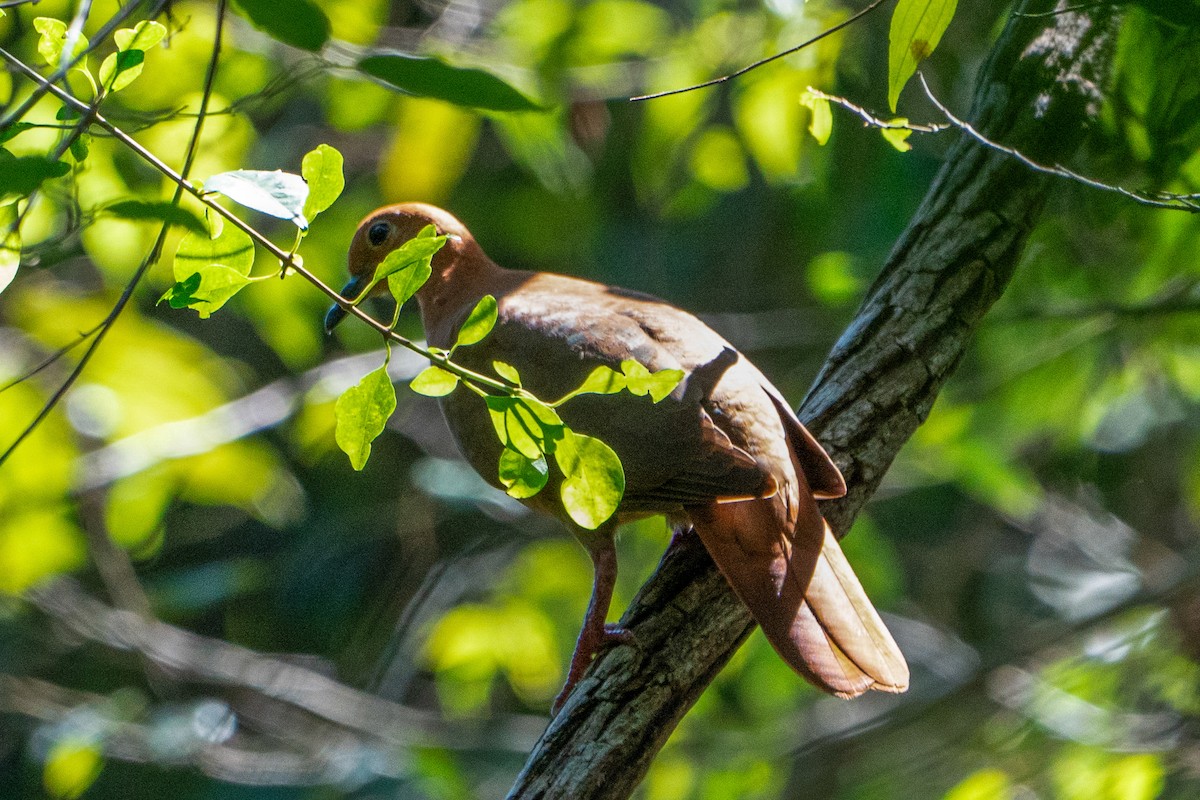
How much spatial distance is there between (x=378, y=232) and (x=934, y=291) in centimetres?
162

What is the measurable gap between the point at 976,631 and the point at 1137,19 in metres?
4.29

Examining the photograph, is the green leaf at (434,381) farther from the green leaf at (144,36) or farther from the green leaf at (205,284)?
the green leaf at (144,36)

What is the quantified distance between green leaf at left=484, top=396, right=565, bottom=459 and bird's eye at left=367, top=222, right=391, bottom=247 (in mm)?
1974

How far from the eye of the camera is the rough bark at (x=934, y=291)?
8.04ft

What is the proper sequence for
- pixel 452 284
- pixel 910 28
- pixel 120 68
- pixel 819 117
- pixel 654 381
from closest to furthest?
pixel 654 381 < pixel 120 68 < pixel 910 28 < pixel 819 117 < pixel 452 284

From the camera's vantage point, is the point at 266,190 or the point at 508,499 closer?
the point at 266,190

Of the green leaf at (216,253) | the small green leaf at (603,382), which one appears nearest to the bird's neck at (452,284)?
the green leaf at (216,253)


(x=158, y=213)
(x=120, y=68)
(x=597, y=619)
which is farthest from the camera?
(x=597, y=619)

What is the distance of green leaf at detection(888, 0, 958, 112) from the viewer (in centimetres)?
171

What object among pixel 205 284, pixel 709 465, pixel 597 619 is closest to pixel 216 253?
pixel 205 284

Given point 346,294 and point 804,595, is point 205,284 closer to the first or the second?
point 804,595

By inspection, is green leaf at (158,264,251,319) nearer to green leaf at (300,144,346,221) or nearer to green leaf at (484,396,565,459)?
green leaf at (300,144,346,221)

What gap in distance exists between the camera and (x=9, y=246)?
63.9 inches

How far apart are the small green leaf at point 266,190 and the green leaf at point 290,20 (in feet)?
1.55
